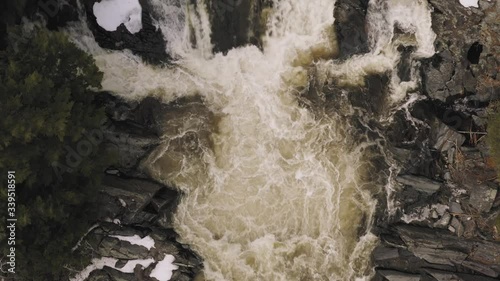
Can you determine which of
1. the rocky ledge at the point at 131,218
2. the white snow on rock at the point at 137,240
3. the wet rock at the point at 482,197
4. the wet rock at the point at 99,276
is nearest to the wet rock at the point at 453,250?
the wet rock at the point at 482,197

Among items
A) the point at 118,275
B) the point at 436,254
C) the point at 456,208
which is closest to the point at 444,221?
the point at 456,208

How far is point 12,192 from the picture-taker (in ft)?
37.4

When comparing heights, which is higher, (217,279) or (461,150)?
(461,150)

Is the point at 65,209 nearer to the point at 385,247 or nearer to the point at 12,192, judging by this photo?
the point at 12,192

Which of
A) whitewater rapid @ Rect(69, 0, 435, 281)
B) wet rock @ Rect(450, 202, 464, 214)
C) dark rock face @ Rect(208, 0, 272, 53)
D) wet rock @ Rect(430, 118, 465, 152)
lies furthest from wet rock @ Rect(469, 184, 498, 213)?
dark rock face @ Rect(208, 0, 272, 53)

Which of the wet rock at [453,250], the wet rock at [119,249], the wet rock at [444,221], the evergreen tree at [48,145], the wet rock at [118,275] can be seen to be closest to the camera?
the evergreen tree at [48,145]

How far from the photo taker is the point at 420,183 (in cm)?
1482

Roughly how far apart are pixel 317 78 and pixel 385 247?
610cm

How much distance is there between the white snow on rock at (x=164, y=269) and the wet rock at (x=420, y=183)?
26.4 feet

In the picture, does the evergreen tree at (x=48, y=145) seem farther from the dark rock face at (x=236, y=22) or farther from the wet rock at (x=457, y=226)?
the wet rock at (x=457, y=226)

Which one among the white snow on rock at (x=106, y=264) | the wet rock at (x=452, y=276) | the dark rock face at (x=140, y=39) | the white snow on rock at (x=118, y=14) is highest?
the white snow on rock at (x=118, y=14)

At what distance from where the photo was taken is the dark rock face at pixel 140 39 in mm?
14483

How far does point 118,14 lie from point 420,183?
11.3m

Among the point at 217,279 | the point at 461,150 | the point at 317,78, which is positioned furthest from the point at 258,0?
the point at 217,279
